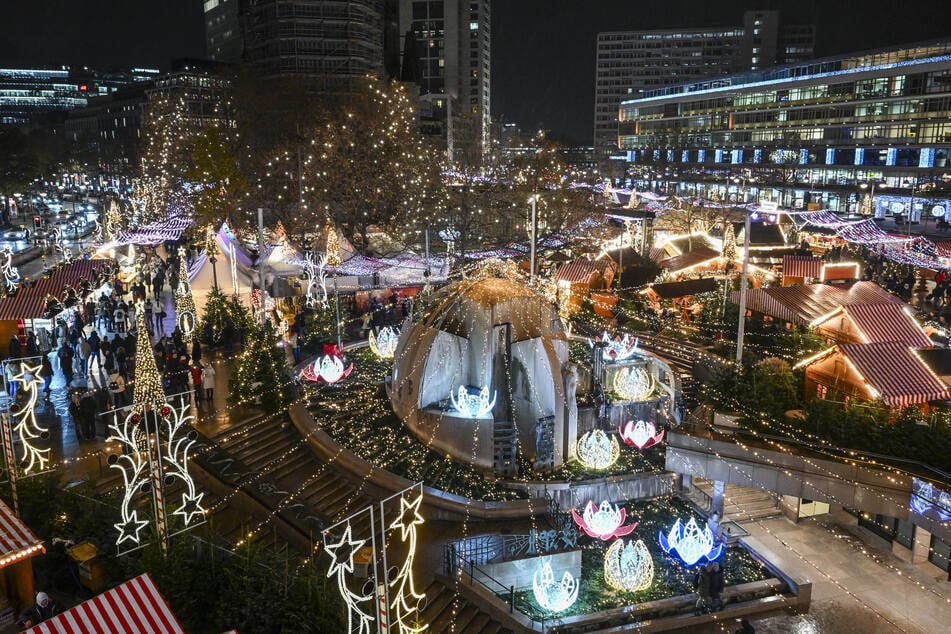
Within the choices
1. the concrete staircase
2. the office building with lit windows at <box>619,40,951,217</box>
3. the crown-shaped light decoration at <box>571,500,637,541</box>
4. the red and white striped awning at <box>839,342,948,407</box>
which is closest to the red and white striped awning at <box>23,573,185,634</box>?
the crown-shaped light decoration at <box>571,500,637,541</box>

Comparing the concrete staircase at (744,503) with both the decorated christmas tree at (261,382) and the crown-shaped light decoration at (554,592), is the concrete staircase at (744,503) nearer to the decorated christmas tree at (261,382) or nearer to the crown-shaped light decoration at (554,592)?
the crown-shaped light decoration at (554,592)

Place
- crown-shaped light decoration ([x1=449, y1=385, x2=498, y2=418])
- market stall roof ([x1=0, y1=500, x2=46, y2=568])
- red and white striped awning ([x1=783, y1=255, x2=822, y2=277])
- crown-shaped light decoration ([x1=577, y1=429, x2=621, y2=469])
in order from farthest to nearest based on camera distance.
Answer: red and white striped awning ([x1=783, y1=255, x2=822, y2=277]) < crown-shaped light decoration ([x1=577, y1=429, x2=621, y2=469]) < crown-shaped light decoration ([x1=449, y1=385, x2=498, y2=418]) < market stall roof ([x1=0, y1=500, x2=46, y2=568])

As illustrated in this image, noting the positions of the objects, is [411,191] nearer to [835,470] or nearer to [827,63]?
[835,470]

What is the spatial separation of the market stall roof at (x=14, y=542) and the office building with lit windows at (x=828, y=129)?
51.4 metres

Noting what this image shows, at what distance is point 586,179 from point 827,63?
38.7m

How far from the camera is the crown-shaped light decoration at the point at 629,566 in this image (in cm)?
1203

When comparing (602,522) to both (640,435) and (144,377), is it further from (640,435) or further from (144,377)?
(144,377)

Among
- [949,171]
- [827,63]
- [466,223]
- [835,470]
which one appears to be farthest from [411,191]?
[827,63]

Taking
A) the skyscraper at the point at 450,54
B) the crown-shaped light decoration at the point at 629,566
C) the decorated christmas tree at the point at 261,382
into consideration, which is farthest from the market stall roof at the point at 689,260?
the skyscraper at the point at 450,54

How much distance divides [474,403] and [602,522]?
11.7ft

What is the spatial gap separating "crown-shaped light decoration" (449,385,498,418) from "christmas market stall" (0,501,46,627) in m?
7.88

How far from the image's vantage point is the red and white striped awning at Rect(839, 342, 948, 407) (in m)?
14.3

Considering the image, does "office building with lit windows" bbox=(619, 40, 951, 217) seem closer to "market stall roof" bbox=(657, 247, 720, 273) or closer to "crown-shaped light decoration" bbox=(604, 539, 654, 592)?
"market stall roof" bbox=(657, 247, 720, 273)

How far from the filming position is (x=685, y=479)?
51.0 ft
